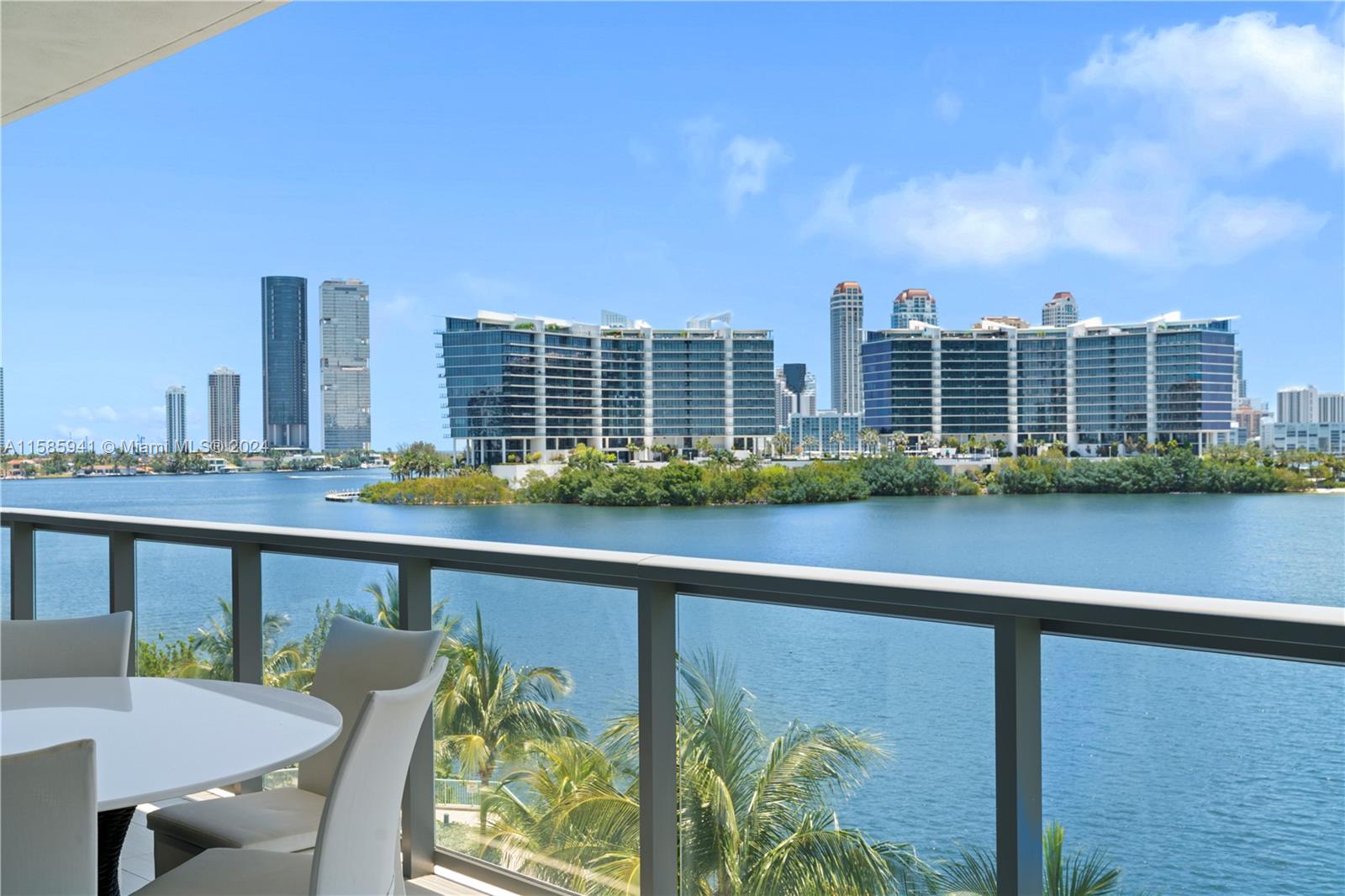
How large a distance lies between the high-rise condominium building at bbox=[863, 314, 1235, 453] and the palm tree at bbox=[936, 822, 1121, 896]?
29533 mm

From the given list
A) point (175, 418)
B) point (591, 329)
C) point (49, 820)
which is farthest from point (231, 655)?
point (591, 329)

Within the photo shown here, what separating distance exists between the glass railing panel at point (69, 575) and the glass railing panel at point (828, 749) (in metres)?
3.12

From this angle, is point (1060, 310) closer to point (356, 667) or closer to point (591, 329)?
point (591, 329)

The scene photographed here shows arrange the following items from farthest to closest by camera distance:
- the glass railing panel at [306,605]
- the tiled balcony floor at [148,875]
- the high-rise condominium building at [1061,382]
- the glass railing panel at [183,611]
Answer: the high-rise condominium building at [1061,382]
the glass railing panel at [183,611]
the glass railing panel at [306,605]
the tiled balcony floor at [148,875]

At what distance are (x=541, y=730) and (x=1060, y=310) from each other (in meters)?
51.5

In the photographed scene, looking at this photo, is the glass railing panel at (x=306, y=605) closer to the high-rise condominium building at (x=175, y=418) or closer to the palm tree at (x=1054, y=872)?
the palm tree at (x=1054, y=872)

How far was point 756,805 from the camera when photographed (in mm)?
2516

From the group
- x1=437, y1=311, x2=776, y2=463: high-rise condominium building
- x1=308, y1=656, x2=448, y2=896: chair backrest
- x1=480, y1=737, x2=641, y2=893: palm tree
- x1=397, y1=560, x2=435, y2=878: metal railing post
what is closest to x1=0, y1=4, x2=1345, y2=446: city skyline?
x1=437, y1=311, x2=776, y2=463: high-rise condominium building

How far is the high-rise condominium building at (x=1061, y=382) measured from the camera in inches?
1174

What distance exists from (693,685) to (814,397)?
44.3m

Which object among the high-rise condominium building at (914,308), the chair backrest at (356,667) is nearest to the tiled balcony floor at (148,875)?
the chair backrest at (356,667)

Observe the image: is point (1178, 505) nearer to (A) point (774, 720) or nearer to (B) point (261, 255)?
(A) point (774, 720)

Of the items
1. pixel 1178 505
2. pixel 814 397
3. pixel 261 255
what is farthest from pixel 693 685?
pixel 261 255

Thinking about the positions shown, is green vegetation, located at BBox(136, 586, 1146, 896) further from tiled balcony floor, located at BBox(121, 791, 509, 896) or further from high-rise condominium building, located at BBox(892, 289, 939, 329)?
high-rise condominium building, located at BBox(892, 289, 939, 329)
